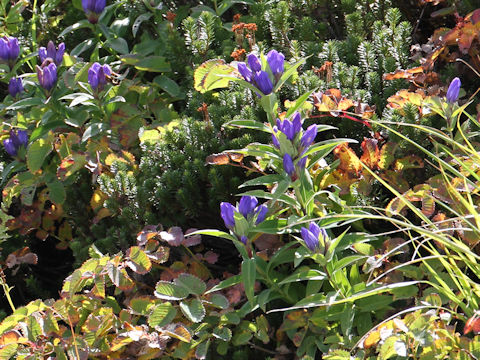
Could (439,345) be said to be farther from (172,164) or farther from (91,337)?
(172,164)

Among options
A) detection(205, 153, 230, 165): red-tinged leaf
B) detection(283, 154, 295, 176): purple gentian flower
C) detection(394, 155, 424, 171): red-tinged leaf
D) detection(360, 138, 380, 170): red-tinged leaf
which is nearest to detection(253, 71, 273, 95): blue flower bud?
detection(283, 154, 295, 176): purple gentian flower

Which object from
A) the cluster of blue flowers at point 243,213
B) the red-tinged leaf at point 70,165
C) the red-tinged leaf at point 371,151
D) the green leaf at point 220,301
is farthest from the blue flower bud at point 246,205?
the red-tinged leaf at point 70,165

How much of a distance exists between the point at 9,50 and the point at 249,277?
5.95 feet

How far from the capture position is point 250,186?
2.68m

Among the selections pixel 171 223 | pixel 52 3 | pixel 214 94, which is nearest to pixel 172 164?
pixel 171 223

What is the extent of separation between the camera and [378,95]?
9.44ft

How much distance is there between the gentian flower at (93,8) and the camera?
3.33 m

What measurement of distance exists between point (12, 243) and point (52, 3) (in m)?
1.34

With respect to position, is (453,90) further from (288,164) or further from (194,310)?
(194,310)

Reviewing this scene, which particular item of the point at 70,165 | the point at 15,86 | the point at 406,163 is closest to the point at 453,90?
the point at 406,163

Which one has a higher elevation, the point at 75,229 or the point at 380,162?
the point at 380,162

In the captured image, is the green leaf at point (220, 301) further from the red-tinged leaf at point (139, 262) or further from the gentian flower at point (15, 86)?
the gentian flower at point (15, 86)

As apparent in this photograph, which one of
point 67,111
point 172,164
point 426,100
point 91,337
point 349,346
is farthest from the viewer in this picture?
point 67,111

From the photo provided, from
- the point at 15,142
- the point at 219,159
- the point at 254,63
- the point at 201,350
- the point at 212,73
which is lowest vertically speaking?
the point at 201,350
